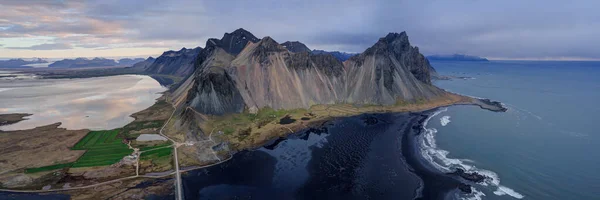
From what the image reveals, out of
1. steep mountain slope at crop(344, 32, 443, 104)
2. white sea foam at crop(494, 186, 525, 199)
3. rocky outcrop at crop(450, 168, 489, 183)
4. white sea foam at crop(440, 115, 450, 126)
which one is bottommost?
white sea foam at crop(494, 186, 525, 199)

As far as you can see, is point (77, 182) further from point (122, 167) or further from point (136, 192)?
point (136, 192)

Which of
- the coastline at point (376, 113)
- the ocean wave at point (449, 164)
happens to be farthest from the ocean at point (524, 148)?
the coastline at point (376, 113)

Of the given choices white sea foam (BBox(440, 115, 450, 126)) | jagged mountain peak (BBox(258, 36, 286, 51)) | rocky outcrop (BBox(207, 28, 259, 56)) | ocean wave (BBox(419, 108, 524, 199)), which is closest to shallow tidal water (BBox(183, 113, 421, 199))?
ocean wave (BBox(419, 108, 524, 199))

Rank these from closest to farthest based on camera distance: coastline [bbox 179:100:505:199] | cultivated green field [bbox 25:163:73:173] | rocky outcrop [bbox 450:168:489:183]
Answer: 1. coastline [bbox 179:100:505:199]
2. rocky outcrop [bbox 450:168:489:183]
3. cultivated green field [bbox 25:163:73:173]

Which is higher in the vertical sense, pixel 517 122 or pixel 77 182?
pixel 517 122

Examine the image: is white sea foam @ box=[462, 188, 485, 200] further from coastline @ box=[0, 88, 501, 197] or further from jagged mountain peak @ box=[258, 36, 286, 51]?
jagged mountain peak @ box=[258, 36, 286, 51]

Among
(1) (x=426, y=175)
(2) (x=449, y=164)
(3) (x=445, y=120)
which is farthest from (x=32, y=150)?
(3) (x=445, y=120)

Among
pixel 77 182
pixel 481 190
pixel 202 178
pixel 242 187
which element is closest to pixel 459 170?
pixel 481 190
